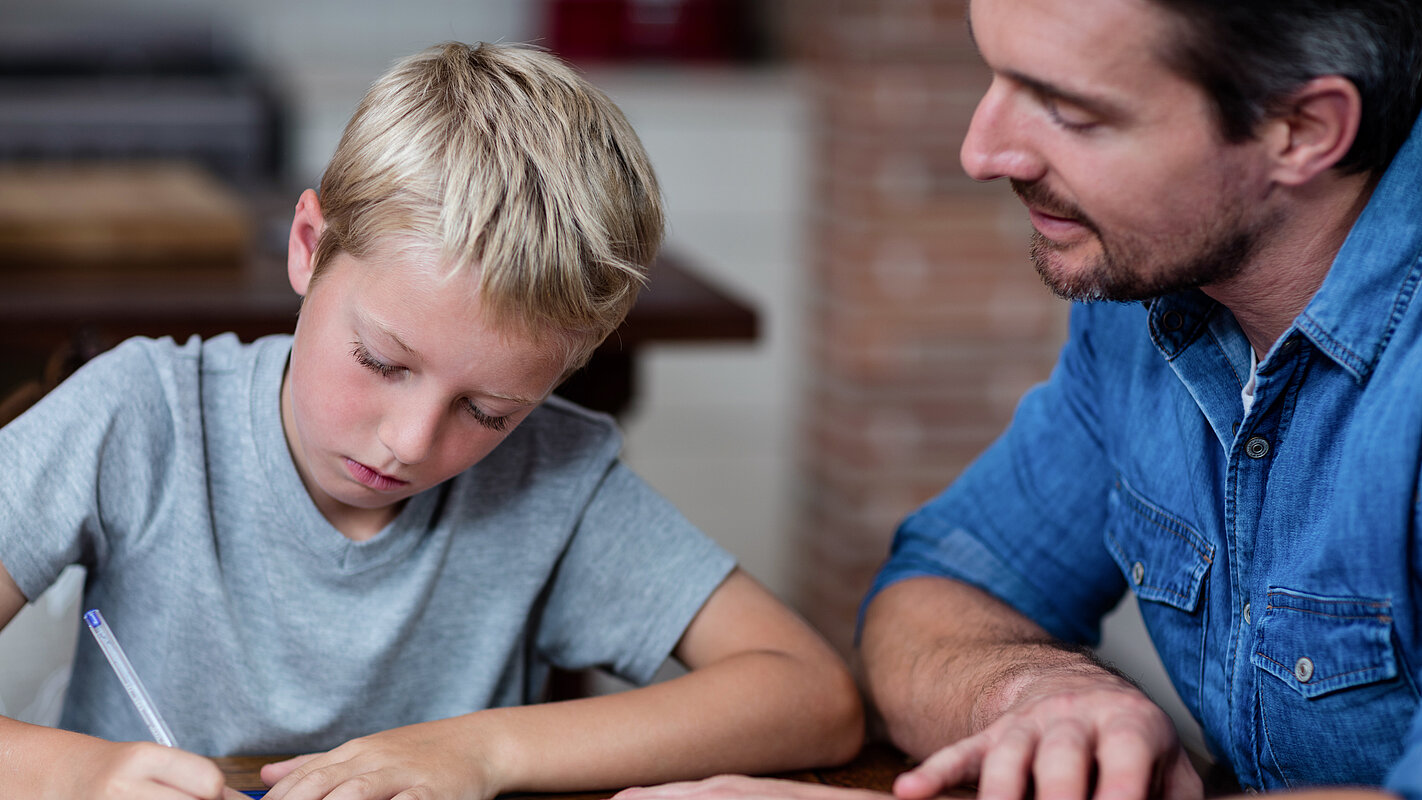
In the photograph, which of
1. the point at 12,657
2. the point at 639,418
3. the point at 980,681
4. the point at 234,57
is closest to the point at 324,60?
the point at 234,57

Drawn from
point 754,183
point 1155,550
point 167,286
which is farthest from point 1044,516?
point 754,183

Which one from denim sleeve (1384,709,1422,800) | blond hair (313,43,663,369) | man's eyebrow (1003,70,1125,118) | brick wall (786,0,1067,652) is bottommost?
brick wall (786,0,1067,652)

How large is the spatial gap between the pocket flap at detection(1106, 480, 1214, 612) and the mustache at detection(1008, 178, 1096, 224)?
0.26 meters

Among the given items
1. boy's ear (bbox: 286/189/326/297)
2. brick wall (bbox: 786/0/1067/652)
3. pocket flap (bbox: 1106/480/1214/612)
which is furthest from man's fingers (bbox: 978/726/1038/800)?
brick wall (bbox: 786/0/1067/652)

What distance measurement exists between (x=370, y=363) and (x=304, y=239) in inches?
5.6

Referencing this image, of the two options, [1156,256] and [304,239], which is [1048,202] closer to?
[1156,256]

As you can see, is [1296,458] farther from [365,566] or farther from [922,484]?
[922,484]

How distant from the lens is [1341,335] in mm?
876

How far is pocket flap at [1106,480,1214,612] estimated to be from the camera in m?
1.01

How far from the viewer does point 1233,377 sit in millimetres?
991

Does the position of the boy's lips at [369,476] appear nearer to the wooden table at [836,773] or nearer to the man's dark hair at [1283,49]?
the wooden table at [836,773]

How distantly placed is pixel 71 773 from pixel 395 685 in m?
0.29

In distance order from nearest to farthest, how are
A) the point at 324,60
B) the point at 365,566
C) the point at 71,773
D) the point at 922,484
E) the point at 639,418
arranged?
the point at 71,773 → the point at 365,566 → the point at 922,484 → the point at 639,418 → the point at 324,60

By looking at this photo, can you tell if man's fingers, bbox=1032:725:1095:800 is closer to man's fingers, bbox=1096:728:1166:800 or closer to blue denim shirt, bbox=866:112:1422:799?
man's fingers, bbox=1096:728:1166:800
